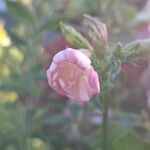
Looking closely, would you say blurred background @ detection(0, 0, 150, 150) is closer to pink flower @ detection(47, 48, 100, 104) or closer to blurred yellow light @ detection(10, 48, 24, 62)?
blurred yellow light @ detection(10, 48, 24, 62)

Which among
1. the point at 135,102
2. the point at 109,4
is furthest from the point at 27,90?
the point at 135,102

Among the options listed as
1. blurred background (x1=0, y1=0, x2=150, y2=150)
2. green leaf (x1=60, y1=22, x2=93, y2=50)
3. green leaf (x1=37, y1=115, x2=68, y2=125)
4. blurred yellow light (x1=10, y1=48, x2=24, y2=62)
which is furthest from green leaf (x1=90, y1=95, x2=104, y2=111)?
blurred yellow light (x1=10, y1=48, x2=24, y2=62)

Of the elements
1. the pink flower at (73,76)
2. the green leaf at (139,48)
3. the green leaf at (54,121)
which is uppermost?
the green leaf at (139,48)

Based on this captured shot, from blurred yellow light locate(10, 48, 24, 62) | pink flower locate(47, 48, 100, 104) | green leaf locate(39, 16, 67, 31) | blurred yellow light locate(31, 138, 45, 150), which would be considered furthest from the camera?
blurred yellow light locate(10, 48, 24, 62)

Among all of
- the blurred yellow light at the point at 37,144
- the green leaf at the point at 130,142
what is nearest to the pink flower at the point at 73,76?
the green leaf at the point at 130,142

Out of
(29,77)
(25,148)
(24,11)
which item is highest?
(24,11)

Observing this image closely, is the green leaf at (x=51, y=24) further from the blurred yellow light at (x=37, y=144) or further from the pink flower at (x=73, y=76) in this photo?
the pink flower at (x=73, y=76)

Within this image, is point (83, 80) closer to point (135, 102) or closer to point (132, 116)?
point (132, 116)

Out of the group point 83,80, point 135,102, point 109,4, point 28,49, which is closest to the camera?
point 83,80
